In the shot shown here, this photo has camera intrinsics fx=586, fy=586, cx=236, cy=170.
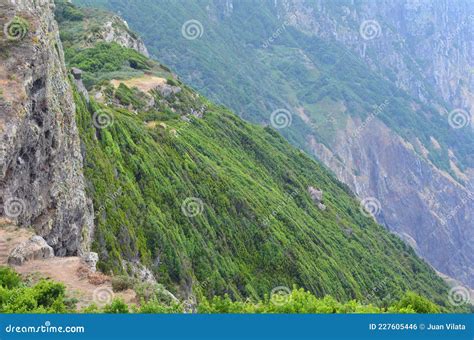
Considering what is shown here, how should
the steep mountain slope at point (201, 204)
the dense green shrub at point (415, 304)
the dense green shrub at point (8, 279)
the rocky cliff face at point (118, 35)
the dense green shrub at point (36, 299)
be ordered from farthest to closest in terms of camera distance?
the rocky cliff face at point (118, 35) < the steep mountain slope at point (201, 204) < the dense green shrub at point (415, 304) < the dense green shrub at point (8, 279) < the dense green shrub at point (36, 299)

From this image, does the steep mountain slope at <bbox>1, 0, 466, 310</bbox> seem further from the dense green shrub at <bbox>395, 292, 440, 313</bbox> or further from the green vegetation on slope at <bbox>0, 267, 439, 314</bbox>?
the dense green shrub at <bbox>395, 292, 440, 313</bbox>

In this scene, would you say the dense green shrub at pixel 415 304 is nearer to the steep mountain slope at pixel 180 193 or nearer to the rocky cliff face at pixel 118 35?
the steep mountain slope at pixel 180 193

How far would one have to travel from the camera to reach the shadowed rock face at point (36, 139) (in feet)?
83.7

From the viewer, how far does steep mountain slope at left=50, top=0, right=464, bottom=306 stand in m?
46.7

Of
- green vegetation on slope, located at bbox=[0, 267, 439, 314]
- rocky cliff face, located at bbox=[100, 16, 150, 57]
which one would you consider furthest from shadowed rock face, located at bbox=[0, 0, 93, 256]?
rocky cliff face, located at bbox=[100, 16, 150, 57]

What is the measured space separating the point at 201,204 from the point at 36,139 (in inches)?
1408

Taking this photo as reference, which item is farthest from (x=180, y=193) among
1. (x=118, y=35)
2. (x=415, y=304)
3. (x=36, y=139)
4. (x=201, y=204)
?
(x=118, y=35)

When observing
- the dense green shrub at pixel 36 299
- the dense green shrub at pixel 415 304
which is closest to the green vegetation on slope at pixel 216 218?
the dense green shrub at pixel 36 299

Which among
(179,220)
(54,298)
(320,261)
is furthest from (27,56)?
(320,261)

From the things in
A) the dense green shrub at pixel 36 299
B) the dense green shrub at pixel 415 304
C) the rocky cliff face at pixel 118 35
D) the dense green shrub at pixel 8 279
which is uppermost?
the dense green shrub at pixel 415 304

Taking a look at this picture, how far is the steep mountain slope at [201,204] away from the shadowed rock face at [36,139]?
5.86 metres

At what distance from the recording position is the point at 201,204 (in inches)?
2467

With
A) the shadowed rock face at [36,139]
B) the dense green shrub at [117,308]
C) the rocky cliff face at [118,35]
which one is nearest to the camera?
the dense green shrub at [117,308]

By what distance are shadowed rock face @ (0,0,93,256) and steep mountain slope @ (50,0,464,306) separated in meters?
5.86
